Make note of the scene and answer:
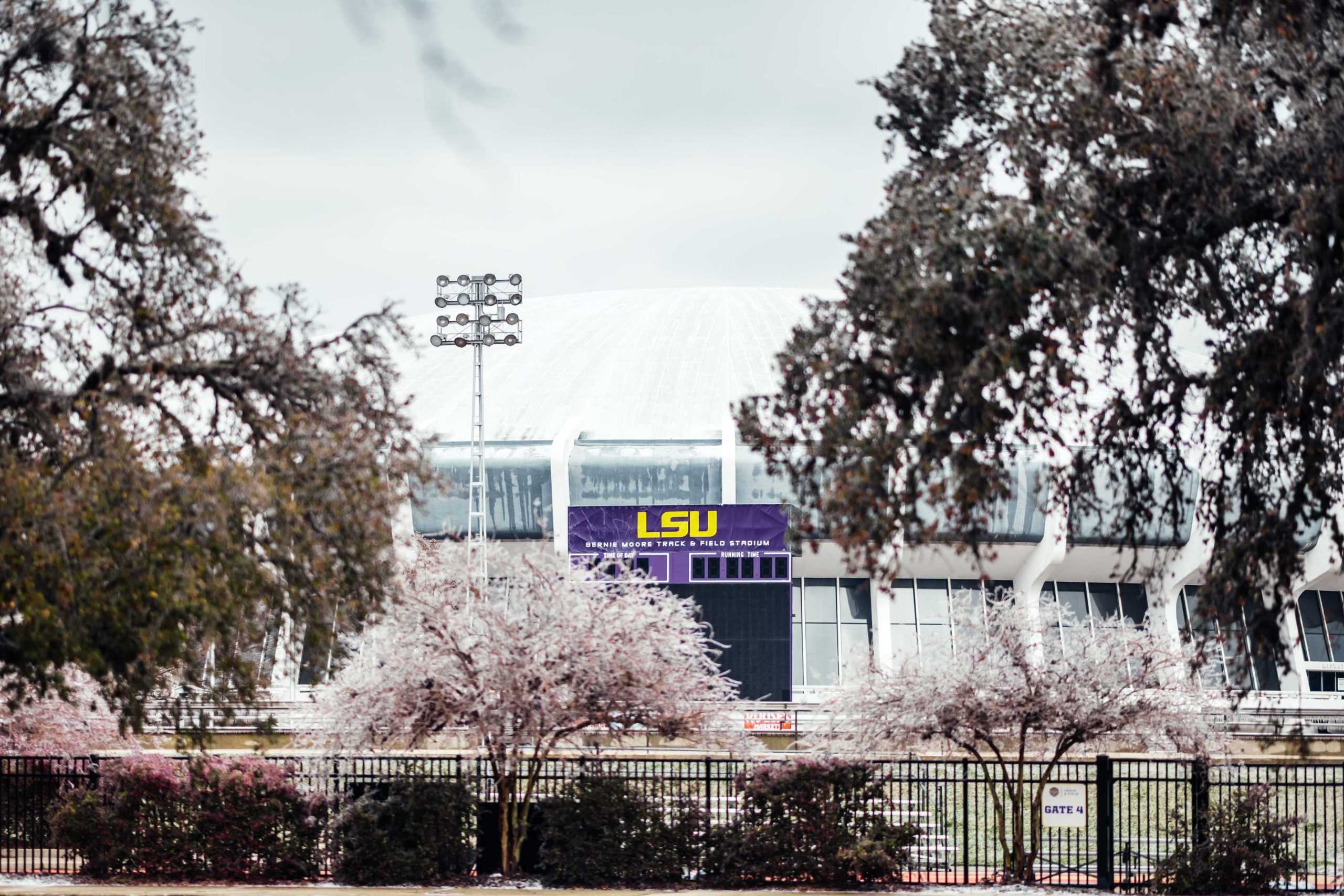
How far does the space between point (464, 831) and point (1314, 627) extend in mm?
48720

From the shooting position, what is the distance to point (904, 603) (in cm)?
5716

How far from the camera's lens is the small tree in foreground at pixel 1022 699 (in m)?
19.5

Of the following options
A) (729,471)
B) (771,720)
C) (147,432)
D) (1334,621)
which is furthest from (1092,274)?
(1334,621)

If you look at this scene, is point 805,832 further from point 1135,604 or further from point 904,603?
point 1135,604

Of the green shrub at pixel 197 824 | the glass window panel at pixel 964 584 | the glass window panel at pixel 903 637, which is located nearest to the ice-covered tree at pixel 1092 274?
the green shrub at pixel 197 824

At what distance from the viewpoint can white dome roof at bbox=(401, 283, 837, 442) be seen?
61000mm

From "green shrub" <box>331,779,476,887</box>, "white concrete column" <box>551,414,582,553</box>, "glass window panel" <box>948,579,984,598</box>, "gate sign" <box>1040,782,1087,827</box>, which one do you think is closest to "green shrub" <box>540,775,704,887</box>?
"green shrub" <box>331,779,476,887</box>

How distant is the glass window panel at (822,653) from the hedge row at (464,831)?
3402 cm

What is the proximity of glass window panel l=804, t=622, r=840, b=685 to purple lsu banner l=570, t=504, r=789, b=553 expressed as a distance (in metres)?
4.27

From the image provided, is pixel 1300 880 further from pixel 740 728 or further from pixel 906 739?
pixel 740 728

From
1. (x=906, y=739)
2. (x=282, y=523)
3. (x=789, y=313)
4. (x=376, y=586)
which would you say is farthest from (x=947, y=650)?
(x=789, y=313)

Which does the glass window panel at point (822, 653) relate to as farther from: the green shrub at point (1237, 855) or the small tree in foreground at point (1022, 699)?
the green shrub at point (1237, 855)

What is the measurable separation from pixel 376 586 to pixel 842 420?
16.0 feet

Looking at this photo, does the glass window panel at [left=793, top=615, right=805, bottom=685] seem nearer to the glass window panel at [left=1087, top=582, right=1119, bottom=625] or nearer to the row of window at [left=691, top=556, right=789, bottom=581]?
the row of window at [left=691, top=556, right=789, bottom=581]
